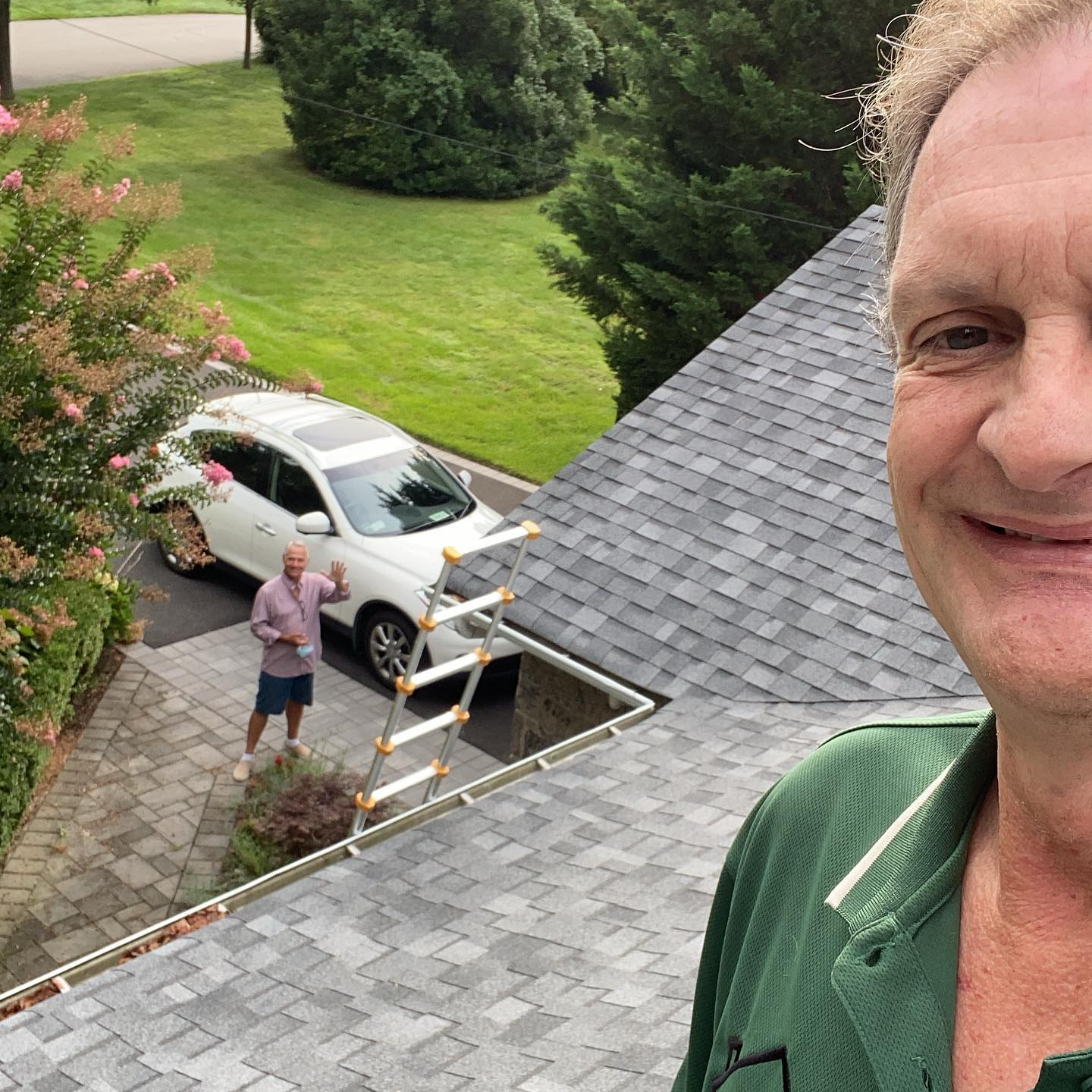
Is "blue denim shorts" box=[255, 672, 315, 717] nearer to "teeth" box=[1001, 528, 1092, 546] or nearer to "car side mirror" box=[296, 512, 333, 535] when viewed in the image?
"car side mirror" box=[296, 512, 333, 535]

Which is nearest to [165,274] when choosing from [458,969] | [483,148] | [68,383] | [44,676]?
[68,383]

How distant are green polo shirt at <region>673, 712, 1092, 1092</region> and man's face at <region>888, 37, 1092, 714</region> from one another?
311 millimetres

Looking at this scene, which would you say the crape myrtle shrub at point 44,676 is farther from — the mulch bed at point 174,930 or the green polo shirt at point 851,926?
the green polo shirt at point 851,926

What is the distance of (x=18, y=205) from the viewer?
23.2 ft

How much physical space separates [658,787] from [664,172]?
10479 mm

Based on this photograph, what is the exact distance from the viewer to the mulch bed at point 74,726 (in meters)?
9.02

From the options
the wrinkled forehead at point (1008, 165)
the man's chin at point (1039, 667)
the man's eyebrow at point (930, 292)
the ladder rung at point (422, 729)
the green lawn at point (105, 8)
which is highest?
the wrinkled forehead at point (1008, 165)

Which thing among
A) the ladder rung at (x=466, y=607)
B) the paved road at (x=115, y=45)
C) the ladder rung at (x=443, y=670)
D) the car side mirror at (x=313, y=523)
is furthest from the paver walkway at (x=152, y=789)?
the paved road at (x=115, y=45)

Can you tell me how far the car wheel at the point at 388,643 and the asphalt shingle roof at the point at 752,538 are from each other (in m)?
3.17

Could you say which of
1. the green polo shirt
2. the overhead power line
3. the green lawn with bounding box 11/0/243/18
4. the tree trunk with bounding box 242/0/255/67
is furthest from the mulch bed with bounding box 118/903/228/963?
the green lawn with bounding box 11/0/243/18

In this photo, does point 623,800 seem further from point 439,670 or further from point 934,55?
point 934,55

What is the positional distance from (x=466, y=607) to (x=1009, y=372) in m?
5.35

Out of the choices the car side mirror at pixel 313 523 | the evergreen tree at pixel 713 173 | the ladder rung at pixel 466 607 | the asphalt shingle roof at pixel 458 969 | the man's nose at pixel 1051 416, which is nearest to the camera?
the man's nose at pixel 1051 416

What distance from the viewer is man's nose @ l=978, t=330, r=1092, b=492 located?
0.95 meters
